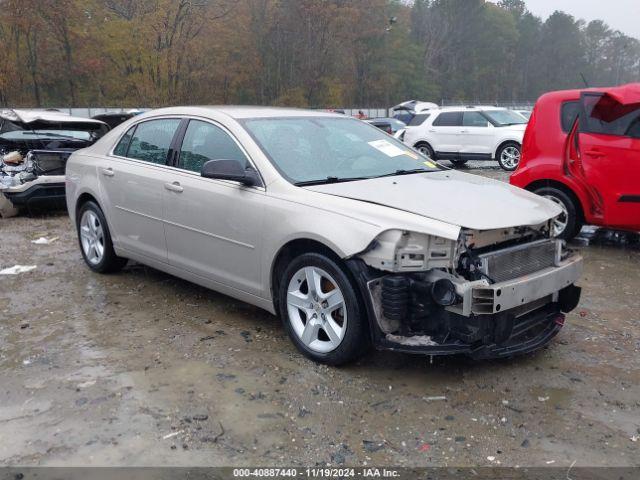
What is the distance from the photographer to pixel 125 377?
3713mm

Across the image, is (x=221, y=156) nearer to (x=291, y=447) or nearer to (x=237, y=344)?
(x=237, y=344)

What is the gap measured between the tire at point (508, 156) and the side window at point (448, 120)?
149cm

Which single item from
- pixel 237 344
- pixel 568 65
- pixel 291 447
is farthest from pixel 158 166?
pixel 568 65

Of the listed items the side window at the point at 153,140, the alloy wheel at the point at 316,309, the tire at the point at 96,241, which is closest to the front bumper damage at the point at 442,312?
the alloy wheel at the point at 316,309

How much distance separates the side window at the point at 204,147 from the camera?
4.38m

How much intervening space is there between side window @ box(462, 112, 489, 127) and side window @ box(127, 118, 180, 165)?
12166mm

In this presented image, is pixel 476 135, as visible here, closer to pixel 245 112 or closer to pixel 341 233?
pixel 245 112

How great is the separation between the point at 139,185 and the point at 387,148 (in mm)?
2055

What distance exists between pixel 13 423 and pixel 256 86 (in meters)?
51.4

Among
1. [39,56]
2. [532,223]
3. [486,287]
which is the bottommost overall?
[486,287]

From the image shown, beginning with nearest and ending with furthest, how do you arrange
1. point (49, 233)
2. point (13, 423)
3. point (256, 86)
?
point (13, 423) < point (49, 233) < point (256, 86)

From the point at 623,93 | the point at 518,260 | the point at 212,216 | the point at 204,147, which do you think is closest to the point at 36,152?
the point at 204,147

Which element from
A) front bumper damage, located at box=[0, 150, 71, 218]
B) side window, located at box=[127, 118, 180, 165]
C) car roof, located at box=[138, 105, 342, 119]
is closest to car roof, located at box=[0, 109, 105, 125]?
front bumper damage, located at box=[0, 150, 71, 218]

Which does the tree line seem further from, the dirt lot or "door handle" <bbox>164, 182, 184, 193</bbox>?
the dirt lot
